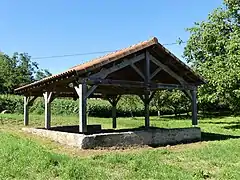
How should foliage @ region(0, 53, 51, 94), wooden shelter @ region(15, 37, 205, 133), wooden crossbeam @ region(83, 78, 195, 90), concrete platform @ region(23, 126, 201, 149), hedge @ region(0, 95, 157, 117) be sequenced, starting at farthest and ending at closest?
foliage @ region(0, 53, 51, 94)
hedge @ region(0, 95, 157, 117)
wooden crossbeam @ region(83, 78, 195, 90)
wooden shelter @ region(15, 37, 205, 133)
concrete platform @ region(23, 126, 201, 149)

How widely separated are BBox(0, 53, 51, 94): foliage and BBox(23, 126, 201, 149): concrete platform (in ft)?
117

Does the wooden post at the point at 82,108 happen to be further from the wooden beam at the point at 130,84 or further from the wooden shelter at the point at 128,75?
the wooden beam at the point at 130,84

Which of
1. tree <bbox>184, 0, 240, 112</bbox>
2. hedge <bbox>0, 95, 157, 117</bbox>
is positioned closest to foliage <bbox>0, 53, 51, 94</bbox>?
hedge <bbox>0, 95, 157, 117</bbox>

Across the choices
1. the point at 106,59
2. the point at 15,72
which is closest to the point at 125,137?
the point at 106,59

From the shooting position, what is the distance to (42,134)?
13.7 metres

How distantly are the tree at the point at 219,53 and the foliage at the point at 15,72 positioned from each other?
1213 inches

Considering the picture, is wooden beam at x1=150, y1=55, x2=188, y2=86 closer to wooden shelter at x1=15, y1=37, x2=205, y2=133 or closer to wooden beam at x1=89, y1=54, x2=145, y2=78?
wooden shelter at x1=15, y1=37, x2=205, y2=133

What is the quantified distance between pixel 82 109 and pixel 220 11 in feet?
54.7

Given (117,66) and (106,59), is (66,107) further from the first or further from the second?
(106,59)

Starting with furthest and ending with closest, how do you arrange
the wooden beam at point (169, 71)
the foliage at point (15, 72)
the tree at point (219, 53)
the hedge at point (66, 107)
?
the foliage at point (15, 72), the hedge at point (66, 107), the tree at point (219, 53), the wooden beam at point (169, 71)

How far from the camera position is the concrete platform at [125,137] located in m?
10.4

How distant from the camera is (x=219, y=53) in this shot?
871 inches

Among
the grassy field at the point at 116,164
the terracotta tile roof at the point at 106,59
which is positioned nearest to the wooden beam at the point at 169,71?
the terracotta tile roof at the point at 106,59

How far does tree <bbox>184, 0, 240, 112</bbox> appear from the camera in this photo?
733 inches
